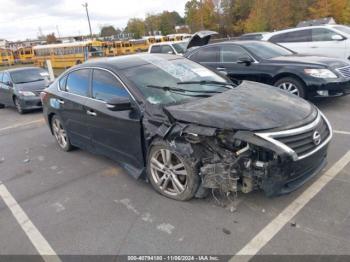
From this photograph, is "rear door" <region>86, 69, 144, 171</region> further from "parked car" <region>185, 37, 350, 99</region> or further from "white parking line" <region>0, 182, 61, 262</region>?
"parked car" <region>185, 37, 350, 99</region>

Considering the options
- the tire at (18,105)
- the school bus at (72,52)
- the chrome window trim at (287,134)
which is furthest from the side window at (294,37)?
the school bus at (72,52)

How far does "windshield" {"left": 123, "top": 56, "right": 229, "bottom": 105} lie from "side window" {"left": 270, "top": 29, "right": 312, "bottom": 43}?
7.53 metres

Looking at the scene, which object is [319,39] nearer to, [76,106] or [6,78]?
[76,106]

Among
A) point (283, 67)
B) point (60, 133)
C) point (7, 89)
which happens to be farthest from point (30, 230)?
point (7, 89)

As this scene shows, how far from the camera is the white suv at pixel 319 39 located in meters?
9.68

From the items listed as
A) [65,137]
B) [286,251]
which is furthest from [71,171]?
[286,251]

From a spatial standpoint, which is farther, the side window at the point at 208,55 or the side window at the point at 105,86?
the side window at the point at 208,55

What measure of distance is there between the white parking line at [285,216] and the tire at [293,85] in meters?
2.67

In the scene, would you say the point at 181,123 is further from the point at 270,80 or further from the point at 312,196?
the point at 270,80

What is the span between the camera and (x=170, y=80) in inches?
153

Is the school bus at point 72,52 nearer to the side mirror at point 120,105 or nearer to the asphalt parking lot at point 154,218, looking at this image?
the asphalt parking lot at point 154,218

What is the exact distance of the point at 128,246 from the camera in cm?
280

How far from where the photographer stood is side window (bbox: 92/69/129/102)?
382 centimetres

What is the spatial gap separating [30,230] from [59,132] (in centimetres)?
257
